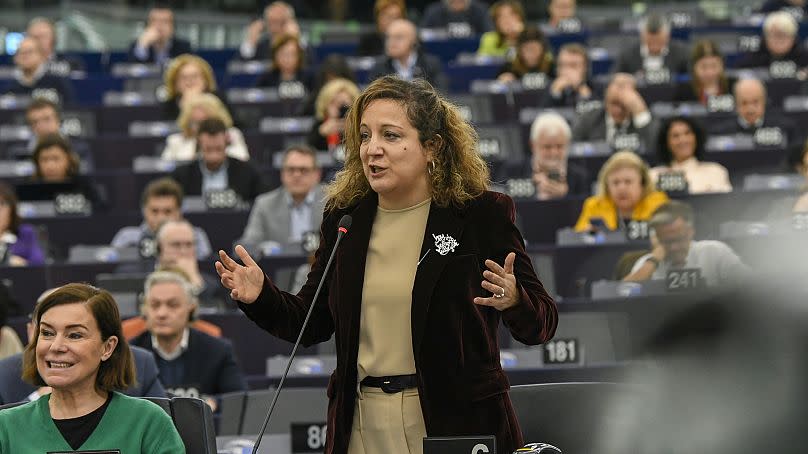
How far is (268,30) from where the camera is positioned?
13.0 metres

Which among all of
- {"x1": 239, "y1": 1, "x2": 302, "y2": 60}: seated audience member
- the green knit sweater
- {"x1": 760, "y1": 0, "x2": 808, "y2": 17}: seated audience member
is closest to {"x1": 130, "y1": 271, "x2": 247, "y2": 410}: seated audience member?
the green knit sweater

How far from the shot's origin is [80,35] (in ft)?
51.1

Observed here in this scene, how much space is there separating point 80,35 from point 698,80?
809 centimetres

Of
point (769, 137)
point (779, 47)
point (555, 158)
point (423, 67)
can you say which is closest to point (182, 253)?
point (555, 158)

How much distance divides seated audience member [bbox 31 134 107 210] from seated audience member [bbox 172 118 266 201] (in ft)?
1.79

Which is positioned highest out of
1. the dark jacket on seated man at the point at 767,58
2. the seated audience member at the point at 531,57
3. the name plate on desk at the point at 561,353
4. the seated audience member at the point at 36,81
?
the seated audience member at the point at 36,81

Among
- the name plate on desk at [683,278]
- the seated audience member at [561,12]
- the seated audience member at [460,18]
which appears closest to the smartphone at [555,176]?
the name plate on desk at [683,278]

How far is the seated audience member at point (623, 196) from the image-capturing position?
283 inches

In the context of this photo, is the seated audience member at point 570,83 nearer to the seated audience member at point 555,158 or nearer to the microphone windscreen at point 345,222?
the seated audience member at point 555,158

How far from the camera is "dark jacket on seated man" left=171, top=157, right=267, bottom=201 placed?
28.4 ft

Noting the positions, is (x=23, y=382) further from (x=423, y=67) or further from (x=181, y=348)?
(x=423, y=67)

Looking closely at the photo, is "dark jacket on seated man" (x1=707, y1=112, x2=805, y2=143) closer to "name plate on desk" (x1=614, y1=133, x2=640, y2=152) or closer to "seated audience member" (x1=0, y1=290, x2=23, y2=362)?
"name plate on desk" (x1=614, y1=133, x2=640, y2=152)

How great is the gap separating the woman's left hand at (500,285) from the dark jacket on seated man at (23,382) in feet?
7.63

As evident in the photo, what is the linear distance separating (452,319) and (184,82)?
8.56 m
